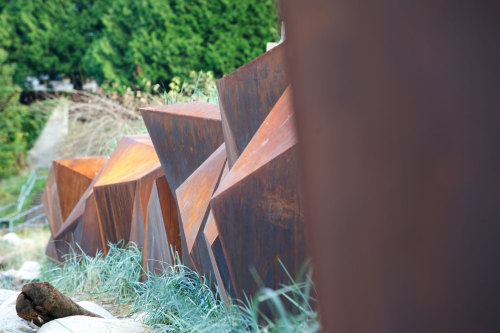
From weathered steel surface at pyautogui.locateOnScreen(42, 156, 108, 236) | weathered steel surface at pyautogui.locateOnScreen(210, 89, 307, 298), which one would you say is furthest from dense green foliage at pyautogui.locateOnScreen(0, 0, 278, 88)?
weathered steel surface at pyautogui.locateOnScreen(210, 89, 307, 298)

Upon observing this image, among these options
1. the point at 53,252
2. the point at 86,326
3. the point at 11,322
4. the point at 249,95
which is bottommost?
the point at 53,252

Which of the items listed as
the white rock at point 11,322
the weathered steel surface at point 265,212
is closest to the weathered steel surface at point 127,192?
the white rock at point 11,322

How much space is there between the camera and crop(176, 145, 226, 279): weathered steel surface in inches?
97.0

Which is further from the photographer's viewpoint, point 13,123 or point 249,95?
point 13,123

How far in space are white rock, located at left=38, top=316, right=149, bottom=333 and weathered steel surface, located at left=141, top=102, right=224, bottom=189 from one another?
3.62ft

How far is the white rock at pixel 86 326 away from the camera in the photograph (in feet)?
6.80

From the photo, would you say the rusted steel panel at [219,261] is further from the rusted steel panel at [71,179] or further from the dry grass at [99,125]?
the dry grass at [99,125]

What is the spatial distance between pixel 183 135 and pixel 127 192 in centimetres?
87

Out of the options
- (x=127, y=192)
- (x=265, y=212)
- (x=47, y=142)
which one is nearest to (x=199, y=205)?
(x=265, y=212)

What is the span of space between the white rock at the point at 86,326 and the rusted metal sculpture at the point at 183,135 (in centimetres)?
110

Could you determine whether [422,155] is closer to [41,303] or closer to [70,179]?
[41,303]

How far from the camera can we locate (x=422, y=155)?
0.64 meters

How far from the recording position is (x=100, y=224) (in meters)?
4.03

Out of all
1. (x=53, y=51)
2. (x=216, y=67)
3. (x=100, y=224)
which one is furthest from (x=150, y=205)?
(x=53, y=51)
